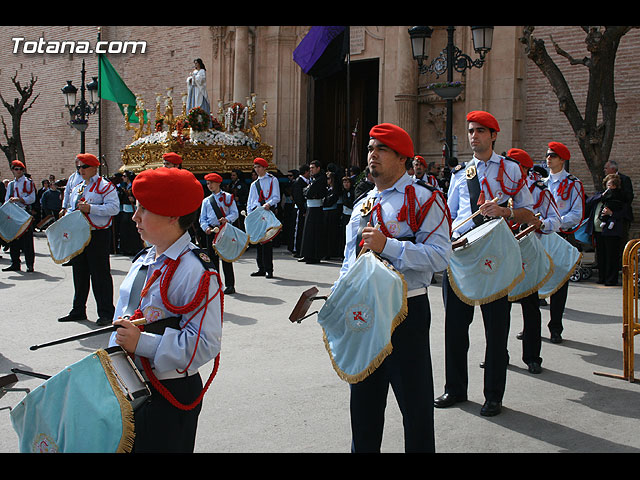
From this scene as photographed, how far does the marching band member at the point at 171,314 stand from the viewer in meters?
2.90

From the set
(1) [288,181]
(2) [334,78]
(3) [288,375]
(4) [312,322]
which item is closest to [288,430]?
(3) [288,375]

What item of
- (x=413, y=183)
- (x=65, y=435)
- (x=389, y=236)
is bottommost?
(x=65, y=435)

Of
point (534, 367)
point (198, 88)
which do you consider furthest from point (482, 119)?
point (198, 88)

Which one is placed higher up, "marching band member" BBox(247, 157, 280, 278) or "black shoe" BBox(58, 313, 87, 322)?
"marching band member" BBox(247, 157, 280, 278)

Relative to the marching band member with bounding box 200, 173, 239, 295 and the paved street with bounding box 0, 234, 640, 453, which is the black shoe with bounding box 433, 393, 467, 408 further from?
the marching band member with bounding box 200, 173, 239, 295

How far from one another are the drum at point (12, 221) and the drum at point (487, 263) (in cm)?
1092

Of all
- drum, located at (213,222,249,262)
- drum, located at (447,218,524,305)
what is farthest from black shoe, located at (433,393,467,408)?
drum, located at (213,222,249,262)

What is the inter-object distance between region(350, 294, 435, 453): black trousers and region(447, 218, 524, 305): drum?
1.46m

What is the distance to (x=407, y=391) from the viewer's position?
386cm

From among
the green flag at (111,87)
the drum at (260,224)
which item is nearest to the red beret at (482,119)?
the drum at (260,224)

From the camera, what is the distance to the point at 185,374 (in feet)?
9.87

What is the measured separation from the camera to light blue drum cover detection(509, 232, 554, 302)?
6359mm

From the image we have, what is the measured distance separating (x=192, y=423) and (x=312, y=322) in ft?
18.9

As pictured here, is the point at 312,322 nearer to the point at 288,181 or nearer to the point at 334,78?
the point at 288,181
